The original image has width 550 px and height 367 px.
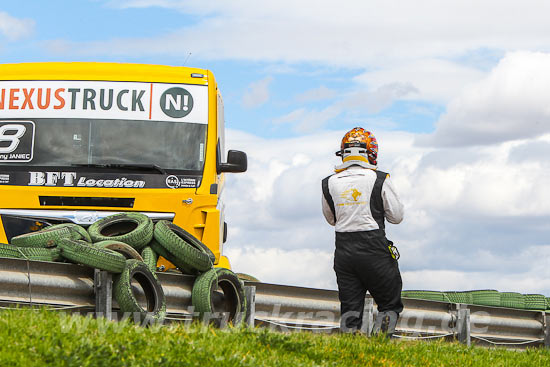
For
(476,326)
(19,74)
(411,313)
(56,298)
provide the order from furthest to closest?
1. (19,74)
2. (476,326)
3. (411,313)
4. (56,298)

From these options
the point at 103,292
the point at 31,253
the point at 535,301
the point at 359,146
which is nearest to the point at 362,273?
the point at 359,146

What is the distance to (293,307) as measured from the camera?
1038cm

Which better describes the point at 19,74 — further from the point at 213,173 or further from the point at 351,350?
the point at 351,350

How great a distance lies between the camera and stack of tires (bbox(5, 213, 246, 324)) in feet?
27.9

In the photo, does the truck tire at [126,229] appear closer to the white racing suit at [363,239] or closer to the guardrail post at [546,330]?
the white racing suit at [363,239]

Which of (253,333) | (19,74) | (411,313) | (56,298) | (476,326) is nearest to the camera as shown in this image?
(253,333)

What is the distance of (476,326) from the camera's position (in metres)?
12.4

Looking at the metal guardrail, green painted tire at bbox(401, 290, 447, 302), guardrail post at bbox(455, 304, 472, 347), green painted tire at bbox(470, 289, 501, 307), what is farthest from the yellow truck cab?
green painted tire at bbox(470, 289, 501, 307)

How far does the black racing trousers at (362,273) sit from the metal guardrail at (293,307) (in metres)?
1.59

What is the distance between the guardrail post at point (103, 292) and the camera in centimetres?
831

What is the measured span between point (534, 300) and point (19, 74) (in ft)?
28.9

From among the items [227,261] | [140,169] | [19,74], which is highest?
[19,74]

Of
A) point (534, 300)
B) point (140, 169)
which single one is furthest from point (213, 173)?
point (534, 300)

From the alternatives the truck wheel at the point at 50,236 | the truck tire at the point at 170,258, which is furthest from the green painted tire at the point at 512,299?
the truck wheel at the point at 50,236
